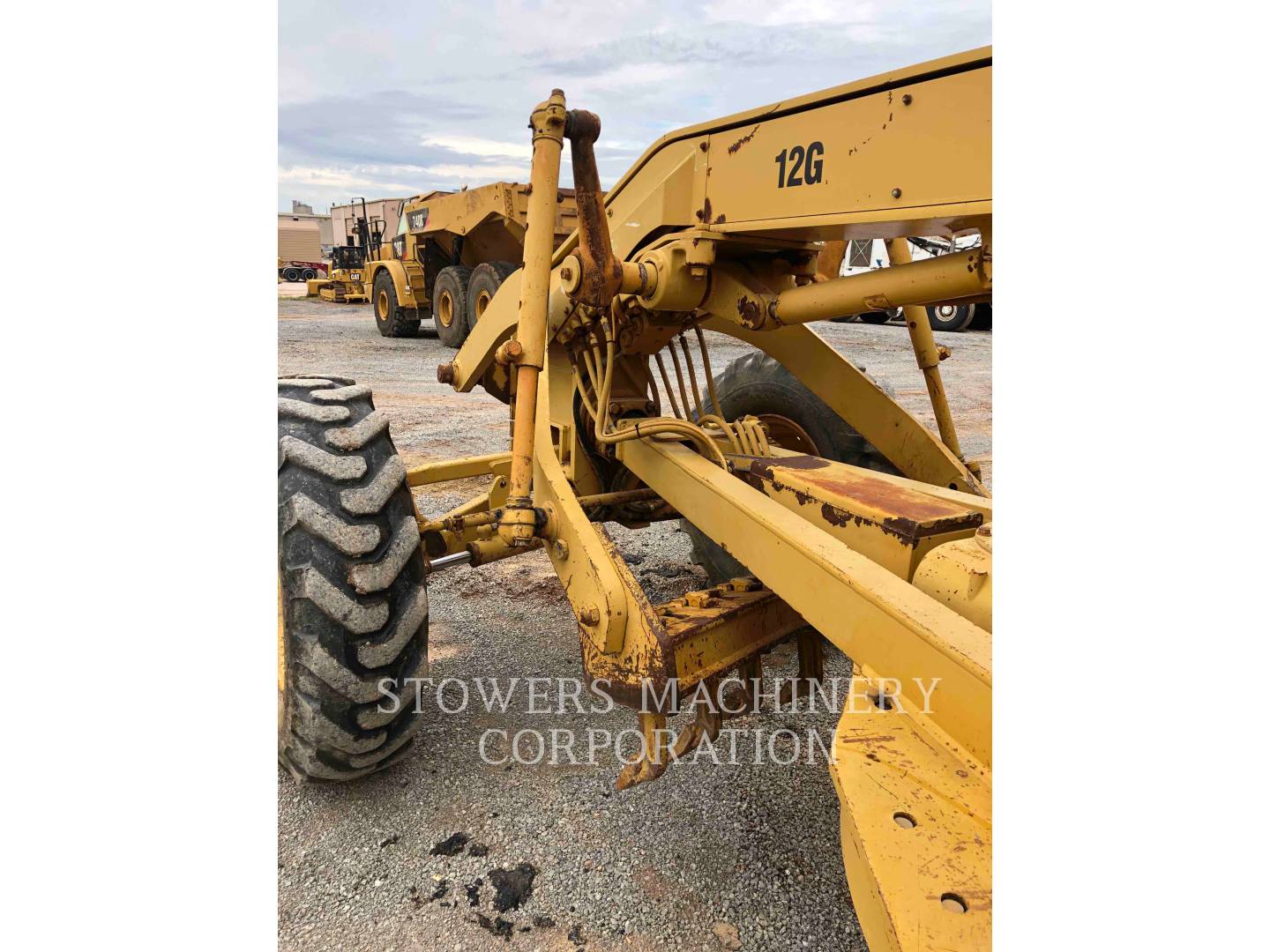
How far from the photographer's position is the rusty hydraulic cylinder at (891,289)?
6.04 ft

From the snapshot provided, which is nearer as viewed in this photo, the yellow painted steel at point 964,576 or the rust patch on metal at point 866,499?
the yellow painted steel at point 964,576

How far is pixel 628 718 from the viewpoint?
287cm

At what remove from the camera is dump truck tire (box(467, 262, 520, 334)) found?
41.4 feet

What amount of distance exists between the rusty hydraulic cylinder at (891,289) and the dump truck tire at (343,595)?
3.93 ft

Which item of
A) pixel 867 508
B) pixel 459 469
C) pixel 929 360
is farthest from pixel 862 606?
pixel 459 469

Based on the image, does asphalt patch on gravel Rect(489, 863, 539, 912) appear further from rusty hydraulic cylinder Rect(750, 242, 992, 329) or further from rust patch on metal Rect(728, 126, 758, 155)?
rust patch on metal Rect(728, 126, 758, 155)

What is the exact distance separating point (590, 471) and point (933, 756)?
6.30 feet

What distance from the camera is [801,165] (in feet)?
6.68

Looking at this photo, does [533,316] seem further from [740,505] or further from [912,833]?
[912,833]

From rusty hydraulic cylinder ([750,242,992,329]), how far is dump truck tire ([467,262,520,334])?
35.0 ft

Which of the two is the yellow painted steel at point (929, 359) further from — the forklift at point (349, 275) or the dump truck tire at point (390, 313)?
the forklift at point (349, 275)

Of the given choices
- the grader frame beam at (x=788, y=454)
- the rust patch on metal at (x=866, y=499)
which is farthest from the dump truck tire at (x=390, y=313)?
the rust patch on metal at (x=866, y=499)

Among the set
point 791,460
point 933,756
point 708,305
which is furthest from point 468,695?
point 933,756

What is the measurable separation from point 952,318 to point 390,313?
11.1 meters
